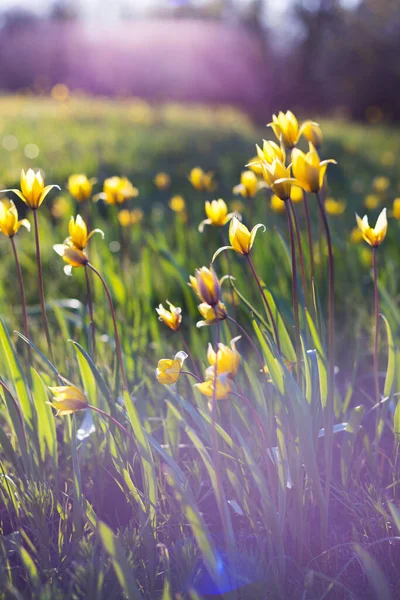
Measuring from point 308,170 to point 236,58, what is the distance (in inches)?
727

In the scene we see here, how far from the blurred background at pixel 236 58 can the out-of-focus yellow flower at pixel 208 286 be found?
10.2 m

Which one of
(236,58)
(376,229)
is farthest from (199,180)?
(236,58)

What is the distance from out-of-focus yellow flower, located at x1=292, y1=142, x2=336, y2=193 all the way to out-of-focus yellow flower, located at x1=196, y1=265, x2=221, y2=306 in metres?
0.21

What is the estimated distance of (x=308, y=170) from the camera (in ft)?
3.10

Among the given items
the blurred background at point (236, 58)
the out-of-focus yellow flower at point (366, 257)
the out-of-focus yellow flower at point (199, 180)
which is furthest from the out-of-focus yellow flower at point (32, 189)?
the blurred background at point (236, 58)

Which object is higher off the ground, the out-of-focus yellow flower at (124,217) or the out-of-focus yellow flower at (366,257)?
the out-of-focus yellow flower at (124,217)

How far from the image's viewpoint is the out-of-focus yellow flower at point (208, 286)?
942 mm

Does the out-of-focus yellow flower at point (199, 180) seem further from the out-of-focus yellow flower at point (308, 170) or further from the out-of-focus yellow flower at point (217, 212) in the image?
the out-of-focus yellow flower at point (308, 170)

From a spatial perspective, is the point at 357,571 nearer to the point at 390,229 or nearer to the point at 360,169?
the point at 390,229

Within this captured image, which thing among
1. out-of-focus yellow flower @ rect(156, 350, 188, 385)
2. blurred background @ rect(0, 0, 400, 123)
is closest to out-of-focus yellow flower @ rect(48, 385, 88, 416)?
out-of-focus yellow flower @ rect(156, 350, 188, 385)

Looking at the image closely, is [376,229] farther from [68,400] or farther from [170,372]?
[68,400]

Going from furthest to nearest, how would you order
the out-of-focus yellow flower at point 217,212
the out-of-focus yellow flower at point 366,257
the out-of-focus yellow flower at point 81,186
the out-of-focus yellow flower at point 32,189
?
1. the out-of-focus yellow flower at point 366,257
2. the out-of-focus yellow flower at point 81,186
3. the out-of-focus yellow flower at point 217,212
4. the out-of-focus yellow flower at point 32,189

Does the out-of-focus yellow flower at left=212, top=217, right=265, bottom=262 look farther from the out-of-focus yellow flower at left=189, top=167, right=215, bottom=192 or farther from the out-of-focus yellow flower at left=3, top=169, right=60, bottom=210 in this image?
the out-of-focus yellow flower at left=189, top=167, right=215, bottom=192

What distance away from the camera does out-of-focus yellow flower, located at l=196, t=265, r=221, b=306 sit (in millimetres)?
942
